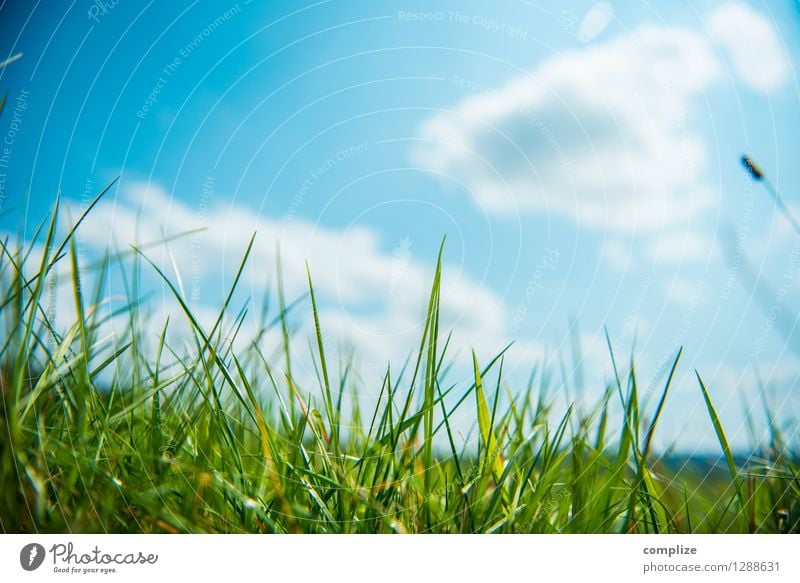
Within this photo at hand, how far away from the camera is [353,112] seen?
0.89m

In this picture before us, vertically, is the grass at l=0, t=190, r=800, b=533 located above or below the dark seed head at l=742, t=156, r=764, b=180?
below

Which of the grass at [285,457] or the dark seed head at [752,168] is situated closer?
the grass at [285,457]

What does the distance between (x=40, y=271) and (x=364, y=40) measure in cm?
63
